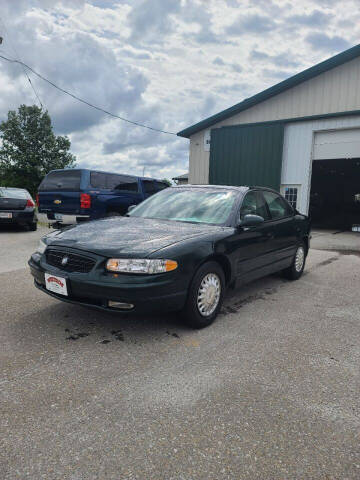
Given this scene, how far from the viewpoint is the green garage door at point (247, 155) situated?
13992mm

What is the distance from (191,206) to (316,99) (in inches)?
441

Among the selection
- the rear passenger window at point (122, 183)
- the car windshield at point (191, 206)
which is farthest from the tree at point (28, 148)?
the car windshield at point (191, 206)

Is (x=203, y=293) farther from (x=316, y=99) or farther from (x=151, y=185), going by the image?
(x=316, y=99)

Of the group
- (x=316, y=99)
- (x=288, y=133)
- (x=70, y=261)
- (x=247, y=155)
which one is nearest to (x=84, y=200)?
(x=70, y=261)

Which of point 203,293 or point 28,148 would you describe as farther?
point 28,148

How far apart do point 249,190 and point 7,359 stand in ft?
10.8

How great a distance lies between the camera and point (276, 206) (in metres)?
5.12

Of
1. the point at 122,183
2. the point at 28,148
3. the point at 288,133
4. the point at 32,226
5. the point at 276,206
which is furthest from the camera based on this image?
the point at 28,148

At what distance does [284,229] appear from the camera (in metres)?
5.02

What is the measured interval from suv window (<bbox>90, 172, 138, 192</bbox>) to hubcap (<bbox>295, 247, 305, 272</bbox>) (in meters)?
5.31

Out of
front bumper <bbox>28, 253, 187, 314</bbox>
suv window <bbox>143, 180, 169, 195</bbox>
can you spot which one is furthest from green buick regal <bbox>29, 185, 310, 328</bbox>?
suv window <bbox>143, 180, 169, 195</bbox>

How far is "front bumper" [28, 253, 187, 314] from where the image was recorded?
2869mm

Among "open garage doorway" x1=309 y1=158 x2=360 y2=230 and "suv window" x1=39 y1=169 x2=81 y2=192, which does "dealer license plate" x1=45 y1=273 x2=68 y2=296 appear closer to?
"suv window" x1=39 y1=169 x2=81 y2=192

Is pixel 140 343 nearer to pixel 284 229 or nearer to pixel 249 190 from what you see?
pixel 249 190
